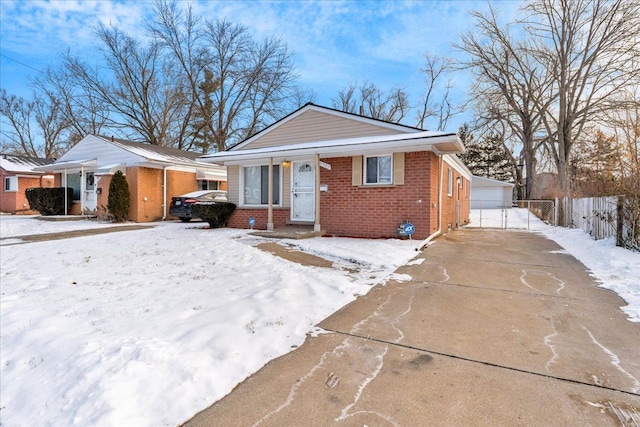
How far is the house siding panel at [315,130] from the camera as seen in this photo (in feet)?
35.1

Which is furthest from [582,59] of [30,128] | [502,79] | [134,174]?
[30,128]

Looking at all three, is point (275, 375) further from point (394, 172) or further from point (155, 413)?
point (394, 172)

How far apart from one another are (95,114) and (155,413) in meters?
32.9

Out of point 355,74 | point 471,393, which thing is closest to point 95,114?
point 355,74

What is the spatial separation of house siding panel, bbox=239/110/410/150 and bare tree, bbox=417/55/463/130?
90.1 feet

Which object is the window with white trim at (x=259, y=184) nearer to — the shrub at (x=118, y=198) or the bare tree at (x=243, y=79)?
the shrub at (x=118, y=198)

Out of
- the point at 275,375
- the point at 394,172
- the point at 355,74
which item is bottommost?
the point at 275,375

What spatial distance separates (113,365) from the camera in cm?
262

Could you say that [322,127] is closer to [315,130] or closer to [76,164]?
[315,130]

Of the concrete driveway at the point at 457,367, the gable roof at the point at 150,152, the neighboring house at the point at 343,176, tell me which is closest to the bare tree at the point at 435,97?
the gable roof at the point at 150,152

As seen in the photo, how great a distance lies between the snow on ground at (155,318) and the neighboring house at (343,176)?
2538 millimetres

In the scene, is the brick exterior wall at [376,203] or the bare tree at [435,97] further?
the bare tree at [435,97]

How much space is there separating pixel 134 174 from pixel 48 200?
575 cm

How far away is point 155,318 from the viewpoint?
11.9ft
